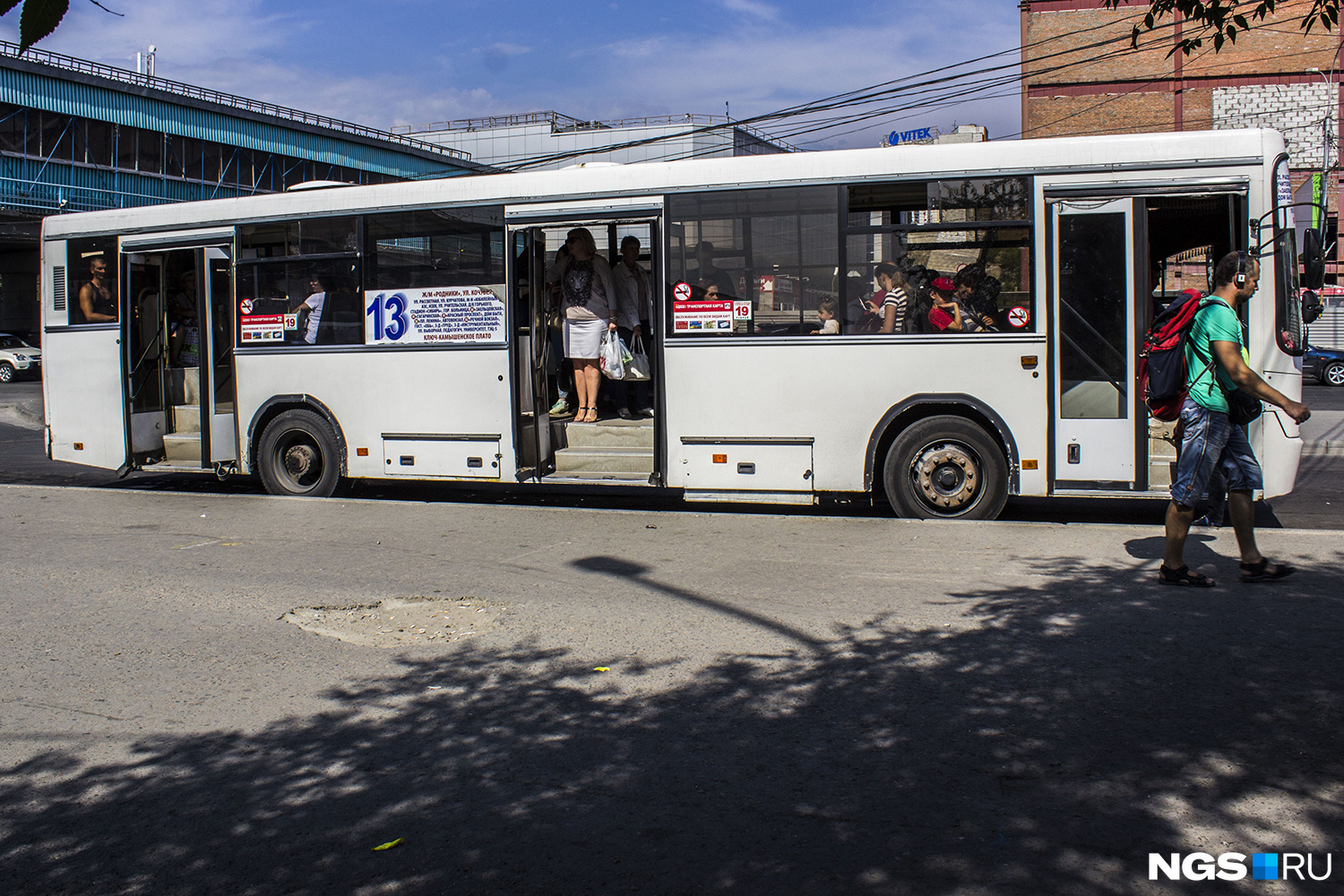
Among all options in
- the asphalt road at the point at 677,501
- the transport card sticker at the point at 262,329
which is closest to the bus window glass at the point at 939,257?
the asphalt road at the point at 677,501

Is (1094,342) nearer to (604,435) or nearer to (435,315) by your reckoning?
(604,435)

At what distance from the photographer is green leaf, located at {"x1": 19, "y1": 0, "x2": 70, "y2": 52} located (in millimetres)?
1680

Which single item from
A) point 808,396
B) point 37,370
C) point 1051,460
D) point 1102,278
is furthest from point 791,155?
point 37,370

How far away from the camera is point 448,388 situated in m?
10.3

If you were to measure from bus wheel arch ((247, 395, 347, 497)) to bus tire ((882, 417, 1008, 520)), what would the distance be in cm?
538

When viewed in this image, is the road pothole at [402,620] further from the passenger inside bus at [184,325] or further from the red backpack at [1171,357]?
the passenger inside bus at [184,325]

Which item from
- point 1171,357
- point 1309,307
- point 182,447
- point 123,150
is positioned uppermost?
point 123,150

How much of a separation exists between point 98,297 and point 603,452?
5.99 meters

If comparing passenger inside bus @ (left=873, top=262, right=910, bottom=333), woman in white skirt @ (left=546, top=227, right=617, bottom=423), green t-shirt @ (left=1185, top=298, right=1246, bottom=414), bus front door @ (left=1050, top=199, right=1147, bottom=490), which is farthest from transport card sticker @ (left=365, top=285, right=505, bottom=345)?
green t-shirt @ (left=1185, top=298, right=1246, bottom=414)

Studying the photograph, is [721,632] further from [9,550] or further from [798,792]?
[9,550]

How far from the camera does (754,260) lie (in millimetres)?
9352

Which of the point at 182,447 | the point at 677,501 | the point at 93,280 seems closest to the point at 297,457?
the point at 182,447

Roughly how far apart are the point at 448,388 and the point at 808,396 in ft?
11.1

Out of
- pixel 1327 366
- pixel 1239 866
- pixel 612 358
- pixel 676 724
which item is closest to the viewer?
pixel 1239 866
